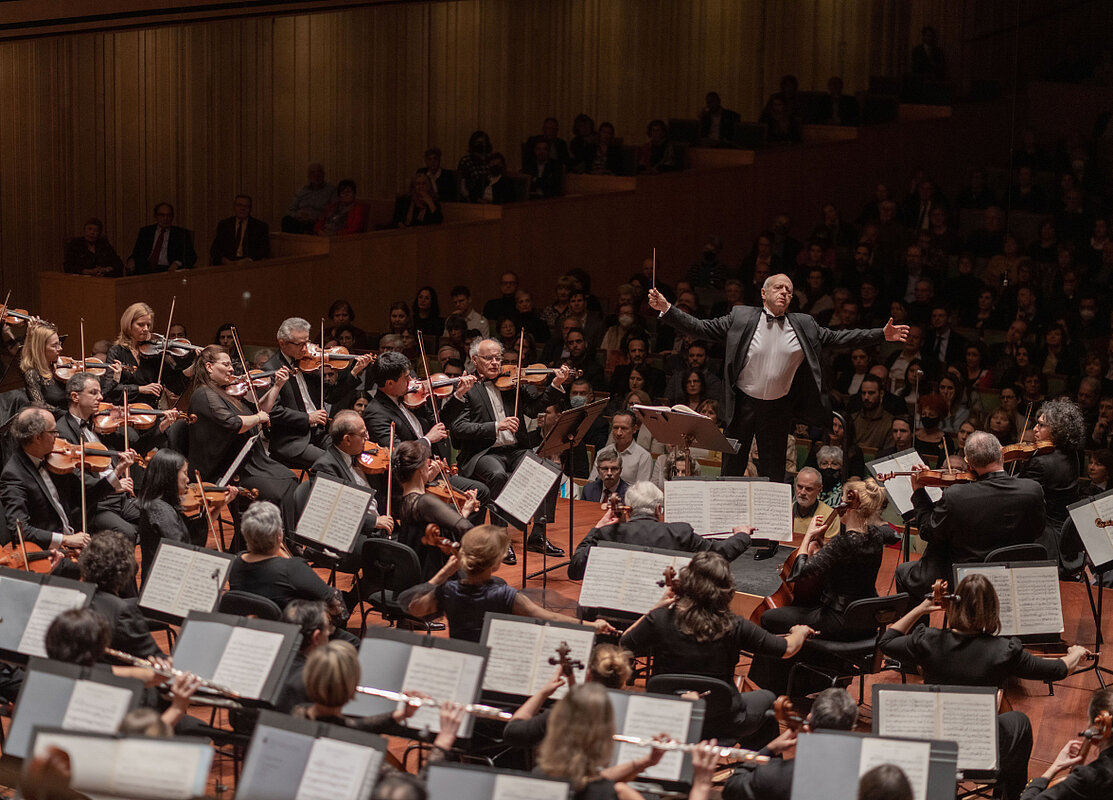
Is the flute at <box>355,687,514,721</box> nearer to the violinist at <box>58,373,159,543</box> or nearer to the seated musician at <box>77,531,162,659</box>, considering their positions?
the seated musician at <box>77,531,162,659</box>

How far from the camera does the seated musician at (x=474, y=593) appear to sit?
473cm

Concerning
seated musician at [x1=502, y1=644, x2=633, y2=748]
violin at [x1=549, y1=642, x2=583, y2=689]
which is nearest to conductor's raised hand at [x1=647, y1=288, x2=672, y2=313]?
seated musician at [x1=502, y1=644, x2=633, y2=748]

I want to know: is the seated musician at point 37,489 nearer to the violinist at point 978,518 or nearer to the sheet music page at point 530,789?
the sheet music page at point 530,789

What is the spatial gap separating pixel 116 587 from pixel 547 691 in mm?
1633

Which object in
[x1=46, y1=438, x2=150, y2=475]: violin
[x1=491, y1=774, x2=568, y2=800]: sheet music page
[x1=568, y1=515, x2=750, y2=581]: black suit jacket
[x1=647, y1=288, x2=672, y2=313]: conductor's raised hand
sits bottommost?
[x1=491, y1=774, x2=568, y2=800]: sheet music page

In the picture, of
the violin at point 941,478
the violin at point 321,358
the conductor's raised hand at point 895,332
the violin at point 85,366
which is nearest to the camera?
the violin at point 941,478

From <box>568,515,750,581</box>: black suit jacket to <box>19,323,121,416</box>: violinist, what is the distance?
296 cm

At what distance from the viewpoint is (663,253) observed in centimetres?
1334

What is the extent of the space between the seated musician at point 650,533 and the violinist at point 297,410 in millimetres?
1956

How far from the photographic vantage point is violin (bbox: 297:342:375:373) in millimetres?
7520

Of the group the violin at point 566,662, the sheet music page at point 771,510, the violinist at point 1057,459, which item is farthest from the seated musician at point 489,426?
the violin at point 566,662

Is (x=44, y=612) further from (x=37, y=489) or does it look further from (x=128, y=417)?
(x=128, y=417)

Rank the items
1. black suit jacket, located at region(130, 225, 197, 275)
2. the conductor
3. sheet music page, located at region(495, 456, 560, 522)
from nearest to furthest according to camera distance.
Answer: sheet music page, located at region(495, 456, 560, 522) < the conductor < black suit jacket, located at region(130, 225, 197, 275)

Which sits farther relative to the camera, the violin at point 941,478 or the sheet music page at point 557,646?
the violin at point 941,478
